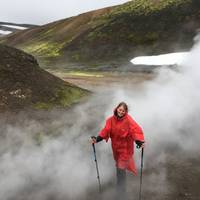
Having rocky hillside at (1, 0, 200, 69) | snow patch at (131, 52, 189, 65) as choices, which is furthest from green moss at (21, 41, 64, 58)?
snow patch at (131, 52, 189, 65)

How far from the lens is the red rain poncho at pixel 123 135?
317 inches

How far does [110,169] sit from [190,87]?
7.93 metres

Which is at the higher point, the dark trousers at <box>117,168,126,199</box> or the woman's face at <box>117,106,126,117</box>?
the woman's face at <box>117,106,126,117</box>

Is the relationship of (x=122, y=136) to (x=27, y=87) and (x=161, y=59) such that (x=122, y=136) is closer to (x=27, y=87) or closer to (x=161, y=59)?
(x=27, y=87)

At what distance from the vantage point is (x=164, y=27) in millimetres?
57594

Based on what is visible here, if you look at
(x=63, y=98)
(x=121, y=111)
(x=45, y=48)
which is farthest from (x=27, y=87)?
(x=45, y=48)

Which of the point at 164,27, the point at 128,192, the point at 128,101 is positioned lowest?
the point at 128,192

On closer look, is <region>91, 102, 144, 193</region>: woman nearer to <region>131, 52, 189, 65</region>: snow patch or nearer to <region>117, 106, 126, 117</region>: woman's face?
<region>117, 106, 126, 117</region>: woman's face

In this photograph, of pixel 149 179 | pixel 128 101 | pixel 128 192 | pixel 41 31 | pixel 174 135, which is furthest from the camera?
pixel 41 31

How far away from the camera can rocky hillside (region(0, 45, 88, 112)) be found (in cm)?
1597

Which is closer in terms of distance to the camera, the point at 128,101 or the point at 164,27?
the point at 128,101

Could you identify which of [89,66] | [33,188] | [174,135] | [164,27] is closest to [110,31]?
[164,27]

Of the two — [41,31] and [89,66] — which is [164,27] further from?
[41,31]

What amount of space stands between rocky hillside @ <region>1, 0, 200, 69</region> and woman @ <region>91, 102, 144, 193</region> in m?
40.2
